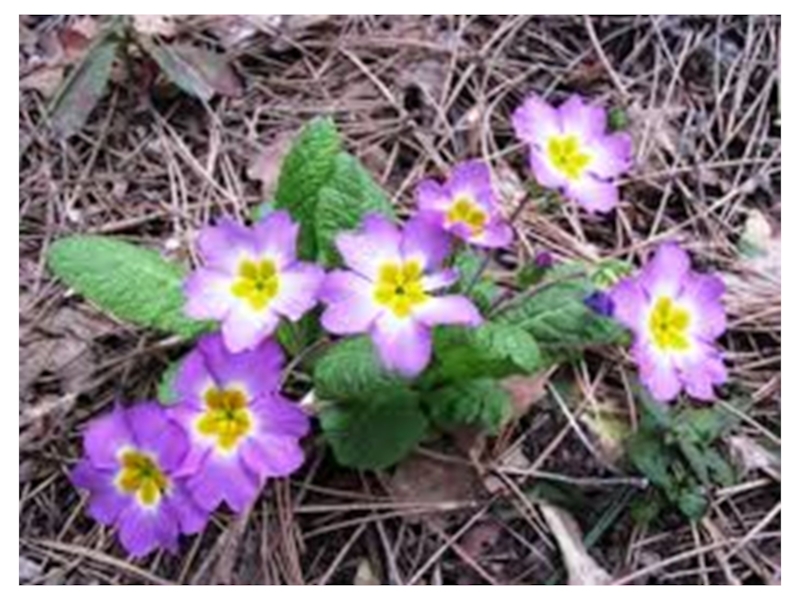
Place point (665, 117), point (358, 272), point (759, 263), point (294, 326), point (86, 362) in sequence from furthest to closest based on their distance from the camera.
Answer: point (665, 117) → point (759, 263) → point (86, 362) → point (294, 326) → point (358, 272)

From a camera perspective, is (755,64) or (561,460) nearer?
(561,460)

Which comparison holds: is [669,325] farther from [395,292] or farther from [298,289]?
[298,289]

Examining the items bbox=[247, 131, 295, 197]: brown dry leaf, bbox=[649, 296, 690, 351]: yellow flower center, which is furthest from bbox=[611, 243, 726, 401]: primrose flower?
bbox=[247, 131, 295, 197]: brown dry leaf

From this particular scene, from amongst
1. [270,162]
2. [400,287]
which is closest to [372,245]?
[400,287]

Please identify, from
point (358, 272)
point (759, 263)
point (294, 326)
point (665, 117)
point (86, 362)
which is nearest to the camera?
point (358, 272)

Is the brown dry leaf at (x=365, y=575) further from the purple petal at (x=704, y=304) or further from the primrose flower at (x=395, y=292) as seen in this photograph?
the purple petal at (x=704, y=304)

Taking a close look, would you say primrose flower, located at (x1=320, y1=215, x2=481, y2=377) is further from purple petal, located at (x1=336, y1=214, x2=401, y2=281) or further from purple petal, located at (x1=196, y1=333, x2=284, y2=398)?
purple petal, located at (x1=196, y1=333, x2=284, y2=398)

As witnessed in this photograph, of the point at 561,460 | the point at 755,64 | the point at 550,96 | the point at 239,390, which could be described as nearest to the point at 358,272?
the point at 239,390

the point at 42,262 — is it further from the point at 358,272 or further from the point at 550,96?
the point at 550,96
